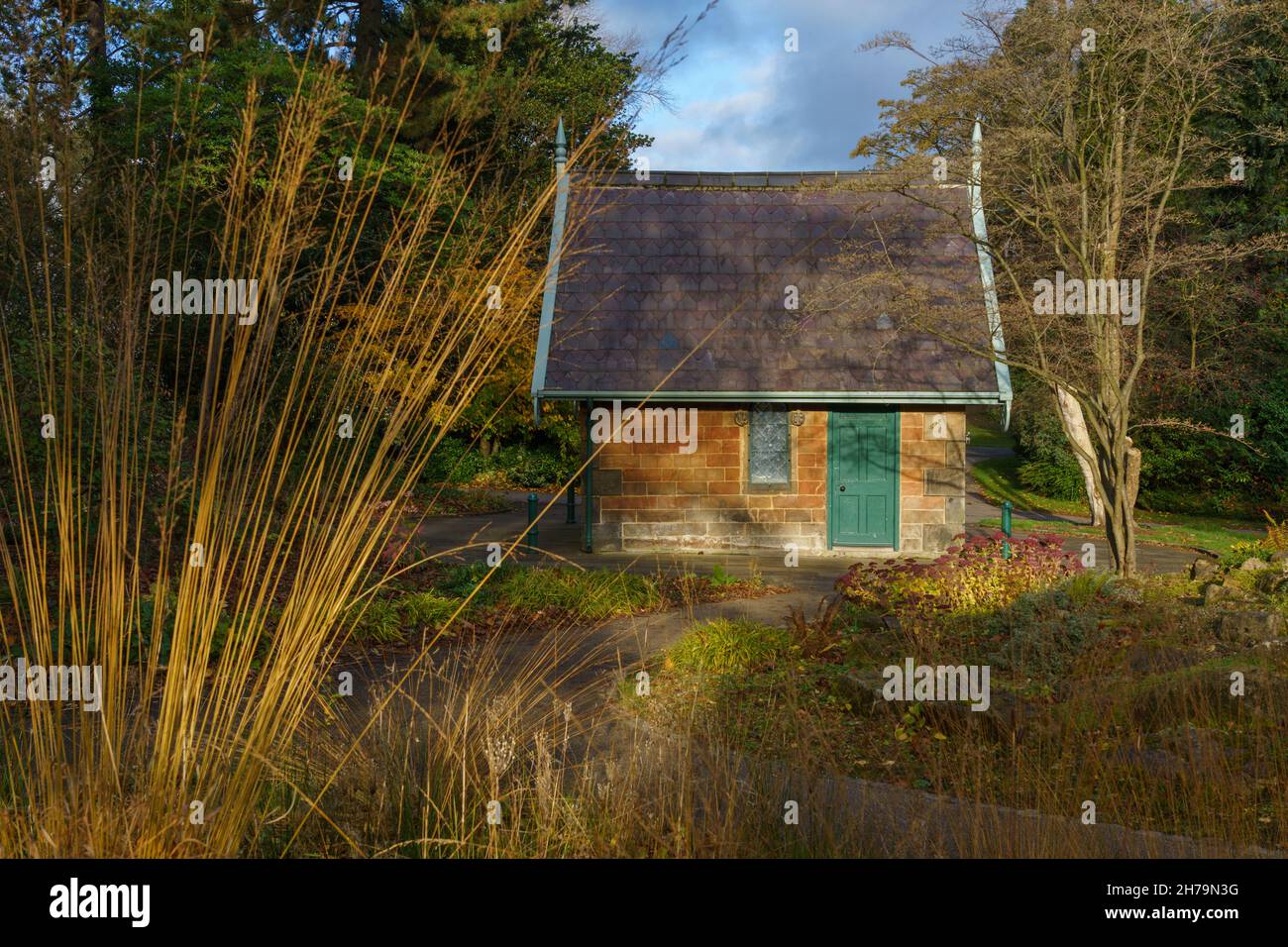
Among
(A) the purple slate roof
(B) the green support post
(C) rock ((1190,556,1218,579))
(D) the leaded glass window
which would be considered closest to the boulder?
(C) rock ((1190,556,1218,579))

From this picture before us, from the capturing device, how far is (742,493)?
15914 millimetres

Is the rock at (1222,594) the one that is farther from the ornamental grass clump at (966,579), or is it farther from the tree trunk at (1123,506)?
the tree trunk at (1123,506)

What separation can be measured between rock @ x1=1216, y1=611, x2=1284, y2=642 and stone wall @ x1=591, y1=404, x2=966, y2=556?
26.9ft

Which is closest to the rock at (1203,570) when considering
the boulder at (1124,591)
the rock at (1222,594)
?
the rock at (1222,594)

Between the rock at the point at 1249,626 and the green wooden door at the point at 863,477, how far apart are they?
321 inches

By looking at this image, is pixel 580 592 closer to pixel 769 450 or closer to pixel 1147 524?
pixel 769 450

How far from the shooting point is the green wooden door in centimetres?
1581

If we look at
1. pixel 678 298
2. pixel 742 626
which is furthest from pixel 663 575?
pixel 678 298

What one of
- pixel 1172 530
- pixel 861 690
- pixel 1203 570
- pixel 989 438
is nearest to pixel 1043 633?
pixel 861 690

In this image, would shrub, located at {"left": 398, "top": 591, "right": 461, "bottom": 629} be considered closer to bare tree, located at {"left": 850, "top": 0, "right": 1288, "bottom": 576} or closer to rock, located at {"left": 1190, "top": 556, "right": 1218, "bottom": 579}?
bare tree, located at {"left": 850, "top": 0, "right": 1288, "bottom": 576}

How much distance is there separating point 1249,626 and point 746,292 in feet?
33.2

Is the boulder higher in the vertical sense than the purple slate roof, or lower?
lower

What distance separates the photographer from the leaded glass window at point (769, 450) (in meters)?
15.9
